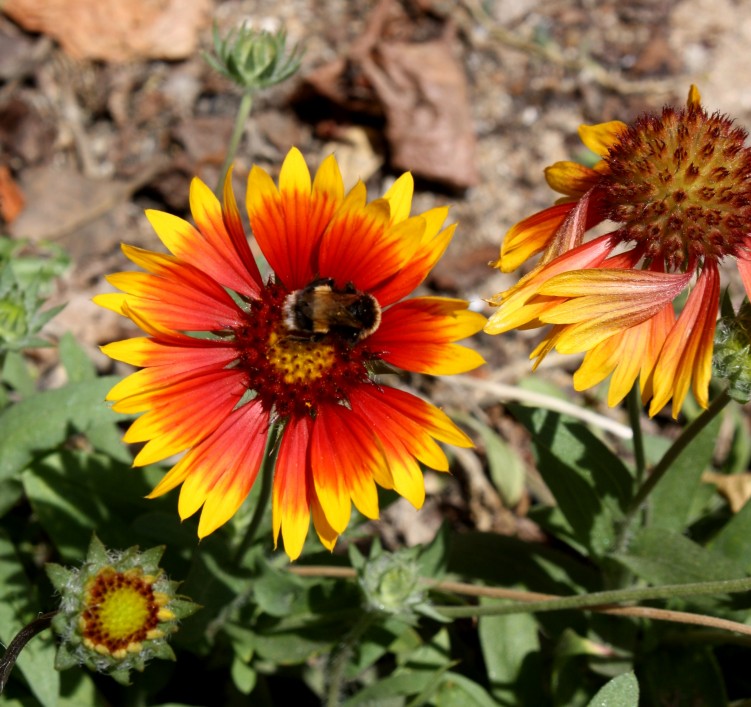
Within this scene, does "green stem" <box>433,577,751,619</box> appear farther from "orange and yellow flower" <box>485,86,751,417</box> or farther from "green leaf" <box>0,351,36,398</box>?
"green leaf" <box>0,351,36,398</box>

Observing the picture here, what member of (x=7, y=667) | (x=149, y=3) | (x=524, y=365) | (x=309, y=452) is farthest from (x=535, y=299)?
(x=149, y=3)

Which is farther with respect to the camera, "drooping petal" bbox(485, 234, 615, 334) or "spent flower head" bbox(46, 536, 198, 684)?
"drooping petal" bbox(485, 234, 615, 334)

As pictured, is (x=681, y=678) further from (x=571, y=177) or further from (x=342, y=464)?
(x=571, y=177)

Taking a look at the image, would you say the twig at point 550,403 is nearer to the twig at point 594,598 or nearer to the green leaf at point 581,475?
the green leaf at point 581,475

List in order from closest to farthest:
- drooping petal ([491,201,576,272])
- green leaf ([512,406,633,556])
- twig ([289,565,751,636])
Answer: twig ([289,565,751,636])
drooping petal ([491,201,576,272])
green leaf ([512,406,633,556])

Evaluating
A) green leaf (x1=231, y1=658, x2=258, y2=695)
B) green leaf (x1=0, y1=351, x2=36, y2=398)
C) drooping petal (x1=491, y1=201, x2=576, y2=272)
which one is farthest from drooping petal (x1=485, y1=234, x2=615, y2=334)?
green leaf (x1=0, y1=351, x2=36, y2=398)

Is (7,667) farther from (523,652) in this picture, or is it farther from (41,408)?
(523,652)

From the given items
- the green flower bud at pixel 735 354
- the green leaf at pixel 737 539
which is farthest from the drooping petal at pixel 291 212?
the green leaf at pixel 737 539
